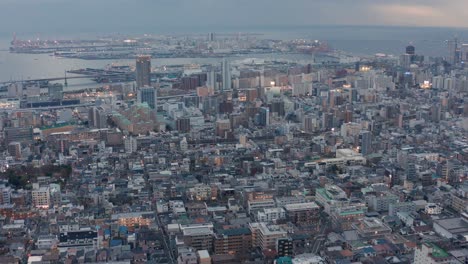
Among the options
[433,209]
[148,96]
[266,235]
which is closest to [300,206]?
[266,235]

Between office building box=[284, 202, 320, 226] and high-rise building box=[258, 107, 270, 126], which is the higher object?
high-rise building box=[258, 107, 270, 126]

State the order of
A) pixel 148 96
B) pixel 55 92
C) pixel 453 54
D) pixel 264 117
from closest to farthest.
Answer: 1. pixel 264 117
2. pixel 148 96
3. pixel 55 92
4. pixel 453 54

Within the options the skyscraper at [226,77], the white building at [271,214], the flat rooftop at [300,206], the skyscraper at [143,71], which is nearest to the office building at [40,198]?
the white building at [271,214]

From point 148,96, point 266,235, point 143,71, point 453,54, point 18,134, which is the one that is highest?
point 453,54

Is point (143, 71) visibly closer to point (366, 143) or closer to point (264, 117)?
point (264, 117)

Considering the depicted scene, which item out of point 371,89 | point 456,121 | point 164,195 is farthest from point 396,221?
point 371,89

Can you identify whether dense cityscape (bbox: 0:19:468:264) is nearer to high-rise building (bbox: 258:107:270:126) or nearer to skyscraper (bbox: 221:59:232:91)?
high-rise building (bbox: 258:107:270:126)

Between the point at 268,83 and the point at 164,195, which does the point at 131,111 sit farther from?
the point at 268,83

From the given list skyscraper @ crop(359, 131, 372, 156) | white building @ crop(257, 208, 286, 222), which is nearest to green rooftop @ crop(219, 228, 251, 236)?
white building @ crop(257, 208, 286, 222)
